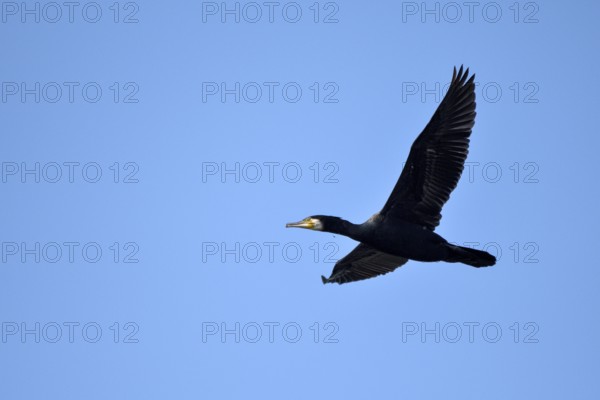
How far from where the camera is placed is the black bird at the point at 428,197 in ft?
52.6

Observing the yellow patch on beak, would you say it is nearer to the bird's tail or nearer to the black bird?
the black bird

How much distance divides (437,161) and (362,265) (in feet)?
10.8

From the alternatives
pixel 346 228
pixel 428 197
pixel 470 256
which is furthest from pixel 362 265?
pixel 470 256

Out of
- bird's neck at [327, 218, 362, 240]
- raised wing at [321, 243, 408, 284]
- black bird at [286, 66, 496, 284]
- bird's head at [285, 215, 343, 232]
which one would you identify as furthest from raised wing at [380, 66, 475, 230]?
raised wing at [321, 243, 408, 284]

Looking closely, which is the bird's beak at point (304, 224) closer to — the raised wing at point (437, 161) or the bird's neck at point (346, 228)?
the bird's neck at point (346, 228)

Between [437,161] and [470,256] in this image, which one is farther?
[437,161]

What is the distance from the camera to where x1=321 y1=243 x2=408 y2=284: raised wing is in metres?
18.3

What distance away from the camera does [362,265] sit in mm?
18609

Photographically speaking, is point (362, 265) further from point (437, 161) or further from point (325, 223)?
point (437, 161)

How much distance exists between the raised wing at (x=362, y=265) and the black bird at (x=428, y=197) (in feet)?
5.61

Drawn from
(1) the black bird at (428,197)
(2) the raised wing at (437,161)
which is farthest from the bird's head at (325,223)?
(2) the raised wing at (437,161)

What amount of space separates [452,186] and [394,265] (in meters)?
2.62

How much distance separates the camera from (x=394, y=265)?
18.3 meters

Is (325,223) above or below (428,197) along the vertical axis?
below
